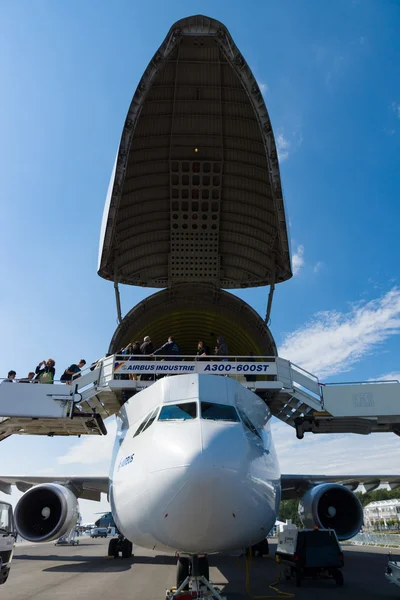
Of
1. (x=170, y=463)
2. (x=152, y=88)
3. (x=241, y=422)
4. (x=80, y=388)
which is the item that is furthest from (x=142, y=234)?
(x=170, y=463)

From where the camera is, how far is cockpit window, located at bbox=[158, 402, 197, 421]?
21.4 ft

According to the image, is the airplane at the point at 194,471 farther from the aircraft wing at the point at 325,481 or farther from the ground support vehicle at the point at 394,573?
the aircraft wing at the point at 325,481

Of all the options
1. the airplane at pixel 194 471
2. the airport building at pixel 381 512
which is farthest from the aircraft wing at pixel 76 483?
the airport building at pixel 381 512

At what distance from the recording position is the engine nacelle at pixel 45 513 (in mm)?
11438

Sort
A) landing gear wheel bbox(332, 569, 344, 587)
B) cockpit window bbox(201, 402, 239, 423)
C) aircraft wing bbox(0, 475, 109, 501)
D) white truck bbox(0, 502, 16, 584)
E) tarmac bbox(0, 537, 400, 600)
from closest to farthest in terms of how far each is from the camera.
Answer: cockpit window bbox(201, 402, 239, 423), white truck bbox(0, 502, 16, 584), tarmac bbox(0, 537, 400, 600), landing gear wheel bbox(332, 569, 344, 587), aircraft wing bbox(0, 475, 109, 501)

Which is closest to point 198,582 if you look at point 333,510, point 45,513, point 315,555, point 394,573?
point 394,573

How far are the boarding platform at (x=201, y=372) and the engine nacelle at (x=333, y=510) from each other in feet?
5.49

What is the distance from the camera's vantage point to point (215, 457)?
5211 millimetres

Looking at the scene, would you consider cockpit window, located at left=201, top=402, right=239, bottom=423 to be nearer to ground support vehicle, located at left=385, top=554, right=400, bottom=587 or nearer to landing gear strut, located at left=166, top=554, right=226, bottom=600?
landing gear strut, located at left=166, top=554, right=226, bottom=600

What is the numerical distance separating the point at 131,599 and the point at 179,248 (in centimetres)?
1195

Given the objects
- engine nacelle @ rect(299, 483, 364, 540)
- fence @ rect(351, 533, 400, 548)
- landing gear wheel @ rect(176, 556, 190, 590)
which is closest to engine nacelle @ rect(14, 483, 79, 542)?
landing gear wheel @ rect(176, 556, 190, 590)

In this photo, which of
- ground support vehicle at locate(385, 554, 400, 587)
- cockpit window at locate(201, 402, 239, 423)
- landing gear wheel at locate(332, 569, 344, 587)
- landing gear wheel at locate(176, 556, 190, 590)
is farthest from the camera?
landing gear wheel at locate(332, 569, 344, 587)

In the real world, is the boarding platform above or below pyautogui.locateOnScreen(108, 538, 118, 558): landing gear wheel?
above

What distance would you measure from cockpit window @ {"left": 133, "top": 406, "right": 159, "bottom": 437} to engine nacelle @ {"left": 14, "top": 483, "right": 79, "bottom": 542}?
20.6ft
